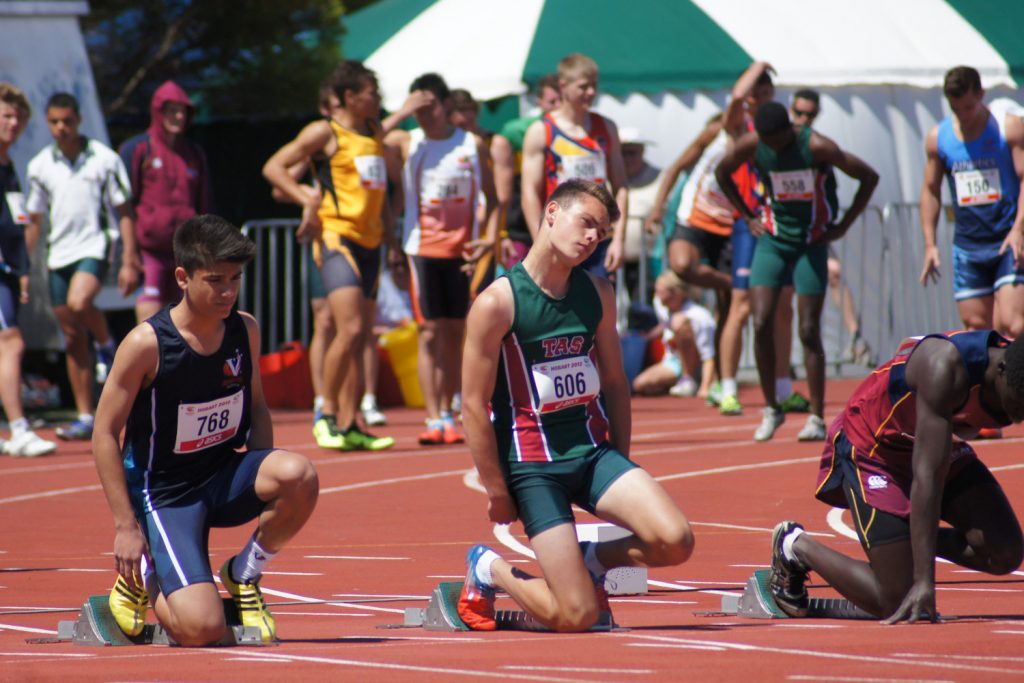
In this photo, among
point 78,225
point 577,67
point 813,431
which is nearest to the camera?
point 813,431

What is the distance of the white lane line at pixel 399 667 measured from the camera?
16.6 ft

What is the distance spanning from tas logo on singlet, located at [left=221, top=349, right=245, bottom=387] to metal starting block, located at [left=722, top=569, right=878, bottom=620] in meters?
1.90

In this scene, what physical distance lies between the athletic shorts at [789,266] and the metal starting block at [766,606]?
5397mm

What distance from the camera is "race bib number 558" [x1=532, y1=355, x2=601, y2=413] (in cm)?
660

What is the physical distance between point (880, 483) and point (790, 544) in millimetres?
400

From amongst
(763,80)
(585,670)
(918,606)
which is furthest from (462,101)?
(585,670)

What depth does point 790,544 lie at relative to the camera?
6.51 m

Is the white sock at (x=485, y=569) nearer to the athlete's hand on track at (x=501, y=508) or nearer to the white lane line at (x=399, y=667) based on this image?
the athlete's hand on track at (x=501, y=508)

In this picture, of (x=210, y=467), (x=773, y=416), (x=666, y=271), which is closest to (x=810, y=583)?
(x=210, y=467)

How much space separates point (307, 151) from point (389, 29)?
9.92m

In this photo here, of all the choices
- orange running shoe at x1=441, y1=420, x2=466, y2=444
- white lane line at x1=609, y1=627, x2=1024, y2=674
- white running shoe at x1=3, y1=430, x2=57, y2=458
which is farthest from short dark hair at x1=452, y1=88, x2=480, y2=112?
white lane line at x1=609, y1=627, x2=1024, y2=674

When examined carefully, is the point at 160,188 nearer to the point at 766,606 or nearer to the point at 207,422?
the point at 207,422

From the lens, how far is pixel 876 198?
20.0 m

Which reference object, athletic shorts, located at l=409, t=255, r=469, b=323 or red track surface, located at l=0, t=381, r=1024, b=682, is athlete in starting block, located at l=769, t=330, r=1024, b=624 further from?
athletic shorts, located at l=409, t=255, r=469, b=323
